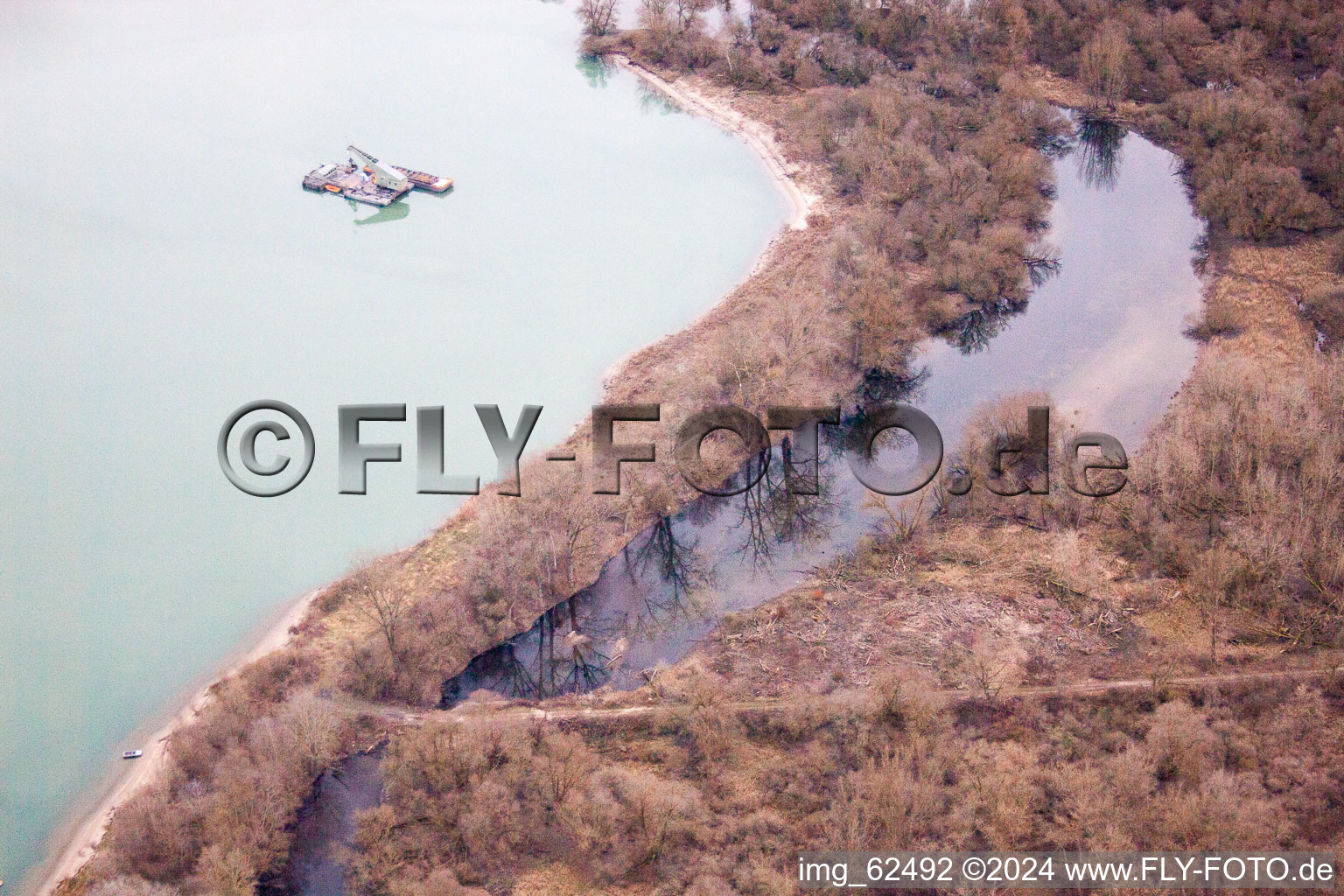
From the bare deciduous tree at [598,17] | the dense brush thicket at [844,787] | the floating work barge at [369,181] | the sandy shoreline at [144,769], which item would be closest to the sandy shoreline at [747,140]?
the bare deciduous tree at [598,17]

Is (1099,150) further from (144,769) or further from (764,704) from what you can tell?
(144,769)

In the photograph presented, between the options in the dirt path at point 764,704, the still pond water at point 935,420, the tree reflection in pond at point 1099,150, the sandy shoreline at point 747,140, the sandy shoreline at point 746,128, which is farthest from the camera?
the tree reflection in pond at point 1099,150

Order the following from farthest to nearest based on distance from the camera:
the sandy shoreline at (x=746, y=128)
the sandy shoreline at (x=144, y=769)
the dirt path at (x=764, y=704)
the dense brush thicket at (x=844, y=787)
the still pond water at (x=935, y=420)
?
the sandy shoreline at (x=746, y=128)
the still pond water at (x=935, y=420)
the dirt path at (x=764, y=704)
the sandy shoreline at (x=144, y=769)
the dense brush thicket at (x=844, y=787)

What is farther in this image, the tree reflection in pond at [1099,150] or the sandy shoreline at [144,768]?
the tree reflection in pond at [1099,150]

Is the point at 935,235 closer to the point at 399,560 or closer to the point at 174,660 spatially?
the point at 399,560

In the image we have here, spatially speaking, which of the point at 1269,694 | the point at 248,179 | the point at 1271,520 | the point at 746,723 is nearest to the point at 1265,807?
the point at 1269,694

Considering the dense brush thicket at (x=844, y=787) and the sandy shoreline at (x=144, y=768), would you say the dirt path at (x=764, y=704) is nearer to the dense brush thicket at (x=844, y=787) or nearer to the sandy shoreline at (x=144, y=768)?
the dense brush thicket at (x=844, y=787)
